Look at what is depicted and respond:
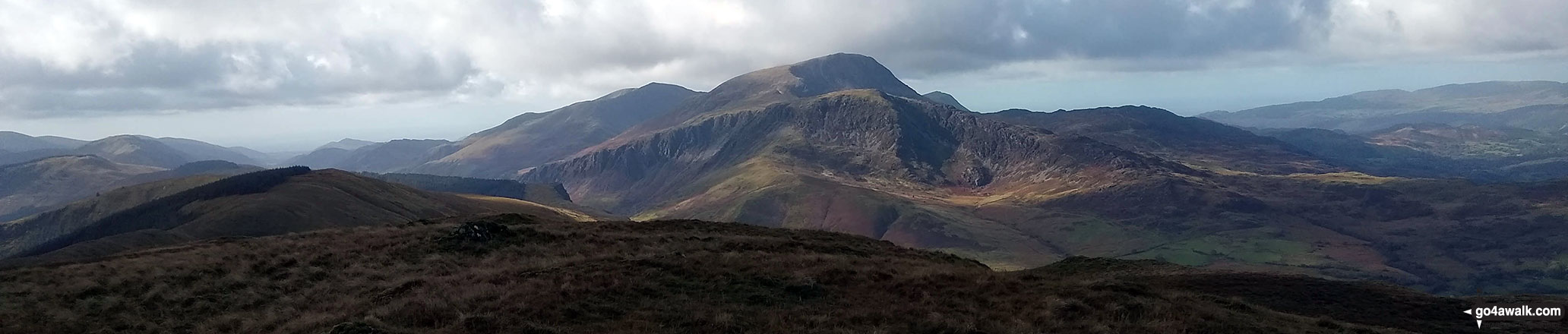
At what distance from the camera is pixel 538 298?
2494 centimetres

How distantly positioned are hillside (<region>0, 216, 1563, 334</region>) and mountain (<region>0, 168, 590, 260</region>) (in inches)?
2107

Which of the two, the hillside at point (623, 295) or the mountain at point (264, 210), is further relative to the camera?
the mountain at point (264, 210)

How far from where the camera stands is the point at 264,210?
11769cm

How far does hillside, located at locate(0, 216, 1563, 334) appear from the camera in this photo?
77.0 ft

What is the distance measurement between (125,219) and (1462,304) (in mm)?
201130

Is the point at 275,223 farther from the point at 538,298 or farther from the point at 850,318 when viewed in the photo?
the point at 850,318

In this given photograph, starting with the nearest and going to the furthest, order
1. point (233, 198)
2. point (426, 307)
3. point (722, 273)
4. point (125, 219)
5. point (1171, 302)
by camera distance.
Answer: point (426, 307), point (1171, 302), point (722, 273), point (233, 198), point (125, 219)

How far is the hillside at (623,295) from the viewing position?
925 inches

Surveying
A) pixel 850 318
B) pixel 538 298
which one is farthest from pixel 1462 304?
pixel 538 298

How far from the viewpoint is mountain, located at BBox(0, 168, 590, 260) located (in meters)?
101

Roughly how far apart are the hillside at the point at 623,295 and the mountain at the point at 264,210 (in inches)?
2107

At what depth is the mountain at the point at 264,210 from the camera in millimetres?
101000

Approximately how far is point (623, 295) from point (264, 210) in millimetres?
116834

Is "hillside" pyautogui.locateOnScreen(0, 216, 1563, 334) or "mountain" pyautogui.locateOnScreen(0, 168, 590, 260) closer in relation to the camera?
"hillside" pyautogui.locateOnScreen(0, 216, 1563, 334)
